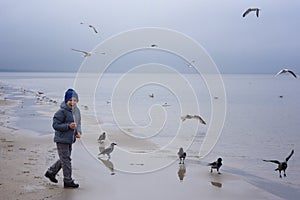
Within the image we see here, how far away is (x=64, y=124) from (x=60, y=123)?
0.31 ft

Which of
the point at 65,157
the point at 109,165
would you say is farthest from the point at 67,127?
the point at 109,165

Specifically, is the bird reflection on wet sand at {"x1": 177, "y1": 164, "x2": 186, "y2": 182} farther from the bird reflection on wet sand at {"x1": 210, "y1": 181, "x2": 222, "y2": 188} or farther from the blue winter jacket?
the blue winter jacket

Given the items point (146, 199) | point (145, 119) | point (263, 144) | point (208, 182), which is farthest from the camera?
point (145, 119)

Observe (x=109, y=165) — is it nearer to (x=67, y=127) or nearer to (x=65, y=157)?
(x=65, y=157)

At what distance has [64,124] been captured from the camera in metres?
7.35

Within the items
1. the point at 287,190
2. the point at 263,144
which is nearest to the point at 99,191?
the point at 287,190

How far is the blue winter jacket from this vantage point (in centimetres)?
734

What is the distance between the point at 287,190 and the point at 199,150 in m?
5.39

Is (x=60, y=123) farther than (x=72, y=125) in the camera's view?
Yes

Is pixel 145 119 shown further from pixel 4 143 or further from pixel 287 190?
pixel 287 190

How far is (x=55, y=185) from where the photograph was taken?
25.2ft

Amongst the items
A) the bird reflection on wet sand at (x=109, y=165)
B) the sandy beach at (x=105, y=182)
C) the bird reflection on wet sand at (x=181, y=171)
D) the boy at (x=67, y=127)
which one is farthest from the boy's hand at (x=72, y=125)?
the bird reflection on wet sand at (x=181, y=171)

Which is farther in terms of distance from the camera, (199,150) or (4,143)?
(199,150)

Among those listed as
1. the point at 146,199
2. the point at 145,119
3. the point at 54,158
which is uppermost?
the point at 145,119
